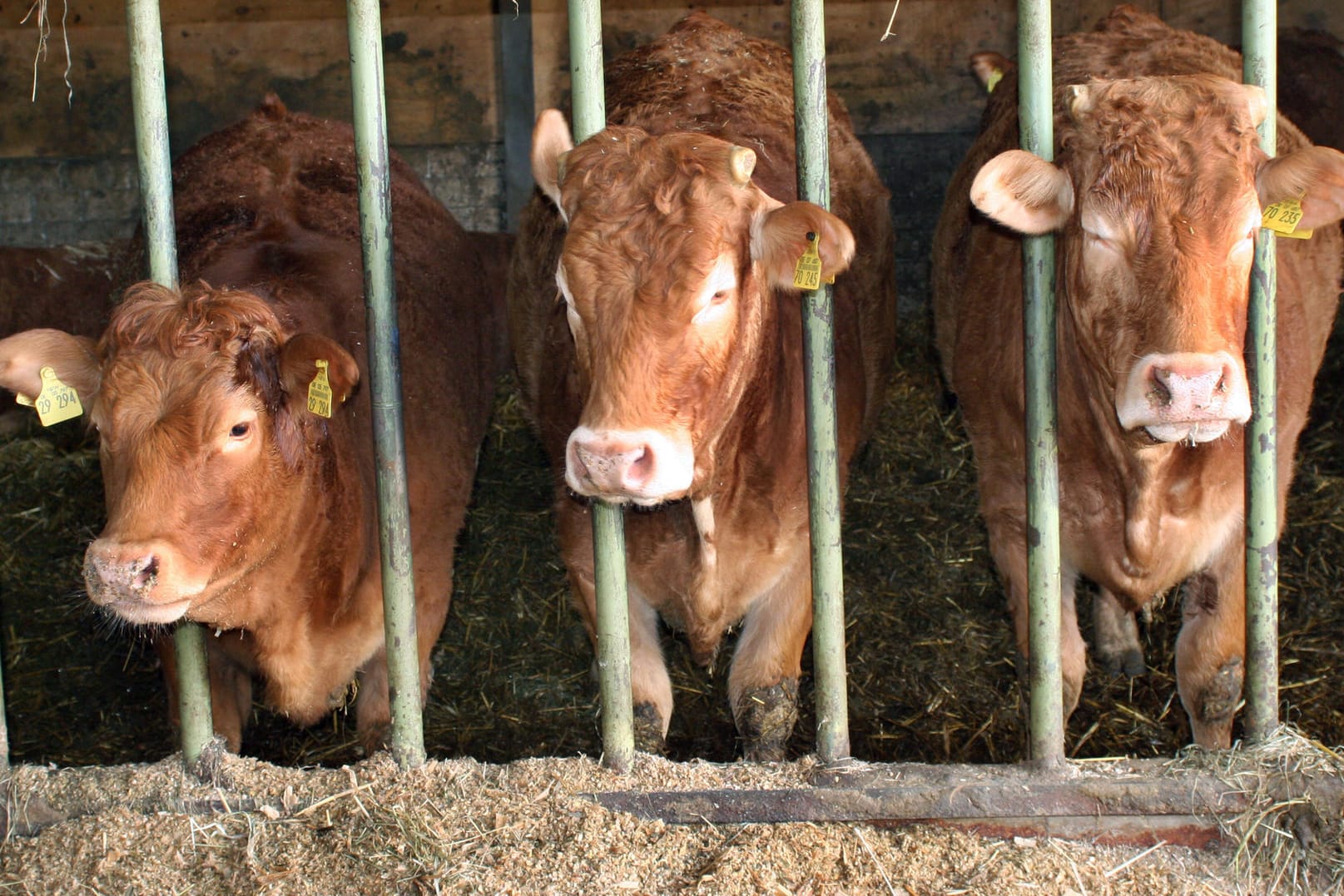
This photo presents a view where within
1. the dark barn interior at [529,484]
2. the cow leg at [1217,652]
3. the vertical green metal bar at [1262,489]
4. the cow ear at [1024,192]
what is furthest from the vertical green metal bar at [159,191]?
the cow leg at [1217,652]

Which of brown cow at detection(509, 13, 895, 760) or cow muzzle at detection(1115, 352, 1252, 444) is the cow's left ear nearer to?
brown cow at detection(509, 13, 895, 760)

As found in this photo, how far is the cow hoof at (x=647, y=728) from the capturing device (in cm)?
394

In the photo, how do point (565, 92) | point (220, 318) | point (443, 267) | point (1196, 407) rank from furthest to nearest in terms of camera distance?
point (565, 92) → point (443, 267) → point (220, 318) → point (1196, 407)

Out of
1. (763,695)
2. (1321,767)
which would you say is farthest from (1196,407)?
(763,695)

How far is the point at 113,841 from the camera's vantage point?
3.15 metres

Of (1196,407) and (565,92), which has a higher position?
(565,92)

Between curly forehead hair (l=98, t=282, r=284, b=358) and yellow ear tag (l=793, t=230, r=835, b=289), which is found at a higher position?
yellow ear tag (l=793, t=230, r=835, b=289)

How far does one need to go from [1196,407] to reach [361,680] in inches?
113

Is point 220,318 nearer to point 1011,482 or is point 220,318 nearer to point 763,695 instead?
point 763,695

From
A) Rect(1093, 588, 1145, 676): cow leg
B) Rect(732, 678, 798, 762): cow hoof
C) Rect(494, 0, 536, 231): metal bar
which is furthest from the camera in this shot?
Rect(494, 0, 536, 231): metal bar

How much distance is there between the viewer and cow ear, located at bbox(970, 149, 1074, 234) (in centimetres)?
321

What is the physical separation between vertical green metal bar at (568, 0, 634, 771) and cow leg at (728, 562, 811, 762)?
784 millimetres

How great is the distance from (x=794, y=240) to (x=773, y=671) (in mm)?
1456

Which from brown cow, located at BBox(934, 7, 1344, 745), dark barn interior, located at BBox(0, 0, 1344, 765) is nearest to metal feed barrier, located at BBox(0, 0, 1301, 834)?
brown cow, located at BBox(934, 7, 1344, 745)
